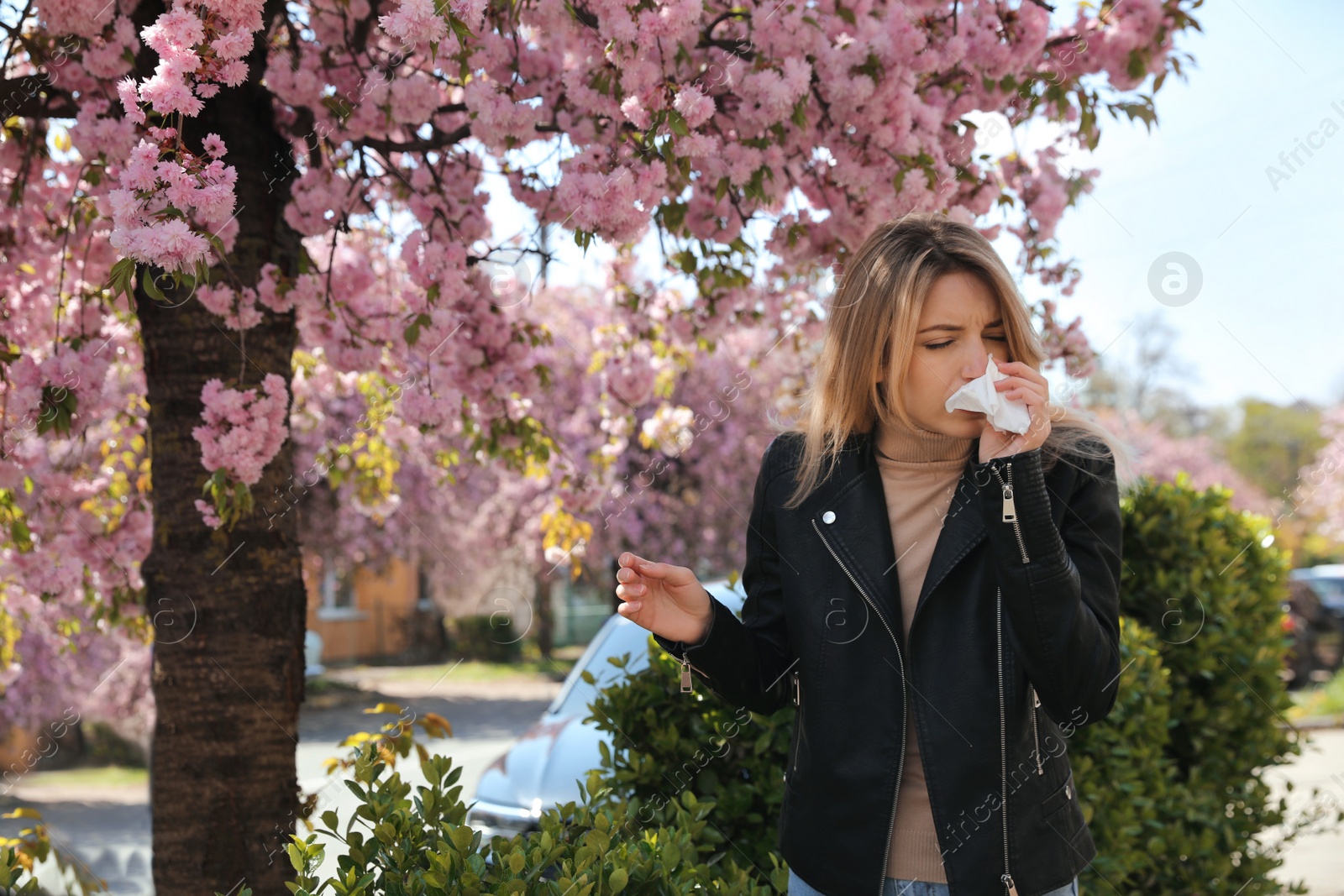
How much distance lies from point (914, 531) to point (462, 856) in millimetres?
960

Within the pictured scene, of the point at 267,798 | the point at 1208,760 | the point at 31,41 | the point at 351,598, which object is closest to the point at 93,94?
the point at 31,41

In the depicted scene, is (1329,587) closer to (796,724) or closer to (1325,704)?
(1325,704)

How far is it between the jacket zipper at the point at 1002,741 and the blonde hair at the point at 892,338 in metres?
0.29

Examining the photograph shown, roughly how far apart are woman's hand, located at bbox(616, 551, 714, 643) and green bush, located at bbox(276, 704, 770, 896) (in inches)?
13.3

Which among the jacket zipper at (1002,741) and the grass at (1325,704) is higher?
the jacket zipper at (1002,741)

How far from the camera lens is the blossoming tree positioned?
2.54 meters

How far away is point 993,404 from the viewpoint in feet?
5.30

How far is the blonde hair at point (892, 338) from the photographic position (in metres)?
1.82

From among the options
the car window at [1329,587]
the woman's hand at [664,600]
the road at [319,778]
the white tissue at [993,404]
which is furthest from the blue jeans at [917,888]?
the car window at [1329,587]

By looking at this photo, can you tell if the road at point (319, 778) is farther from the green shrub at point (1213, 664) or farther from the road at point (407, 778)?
the green shrub at point (1213, 664)

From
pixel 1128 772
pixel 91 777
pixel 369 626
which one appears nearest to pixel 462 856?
pixel 1128 772

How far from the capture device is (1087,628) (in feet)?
5.24

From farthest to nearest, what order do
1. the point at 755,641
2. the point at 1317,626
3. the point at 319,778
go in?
the point at 1317,626 → the point at 319,778 → the point at 755,641

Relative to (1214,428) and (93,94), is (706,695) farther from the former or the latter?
(1214,428)
